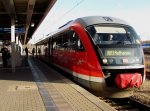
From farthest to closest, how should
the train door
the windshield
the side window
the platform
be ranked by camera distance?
1. the side window
2. the train door
3. the windshield
4. the platform

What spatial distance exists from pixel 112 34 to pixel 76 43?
1991 millimetres

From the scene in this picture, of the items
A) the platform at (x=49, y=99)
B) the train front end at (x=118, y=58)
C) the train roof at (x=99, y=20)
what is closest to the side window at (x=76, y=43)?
the train roof at (x=99, y=20)

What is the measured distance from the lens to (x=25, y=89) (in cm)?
1259

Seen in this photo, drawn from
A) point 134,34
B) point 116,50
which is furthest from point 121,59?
point 134,34

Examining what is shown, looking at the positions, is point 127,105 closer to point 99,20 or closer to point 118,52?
point 118,52

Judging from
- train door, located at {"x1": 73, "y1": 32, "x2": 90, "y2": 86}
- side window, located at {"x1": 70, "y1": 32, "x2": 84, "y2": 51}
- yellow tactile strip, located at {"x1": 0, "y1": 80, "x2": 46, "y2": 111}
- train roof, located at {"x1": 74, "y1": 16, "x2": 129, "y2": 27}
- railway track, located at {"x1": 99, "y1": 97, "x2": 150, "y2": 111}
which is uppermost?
train roof, located at {"x1": 74, "y1": 16, "x2": 129, "y2": 27}

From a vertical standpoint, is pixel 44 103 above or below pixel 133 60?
below

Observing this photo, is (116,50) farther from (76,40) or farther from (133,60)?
(76,40)

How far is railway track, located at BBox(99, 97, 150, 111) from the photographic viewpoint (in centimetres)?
1171

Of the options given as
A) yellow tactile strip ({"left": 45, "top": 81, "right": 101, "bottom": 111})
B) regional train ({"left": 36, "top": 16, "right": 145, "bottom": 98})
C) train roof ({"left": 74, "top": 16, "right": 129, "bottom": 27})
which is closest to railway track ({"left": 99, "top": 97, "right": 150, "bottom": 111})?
regional train ({"left": 36, "top": 16, "right": 145, "bottom": 98})

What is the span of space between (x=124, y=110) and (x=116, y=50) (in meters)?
2.20

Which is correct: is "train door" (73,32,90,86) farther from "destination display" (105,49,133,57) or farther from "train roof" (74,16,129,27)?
"destination display" (105,49,133,57)

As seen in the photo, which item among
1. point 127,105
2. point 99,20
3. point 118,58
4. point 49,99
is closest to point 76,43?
point 99,20

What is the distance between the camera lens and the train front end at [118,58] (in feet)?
39.7
